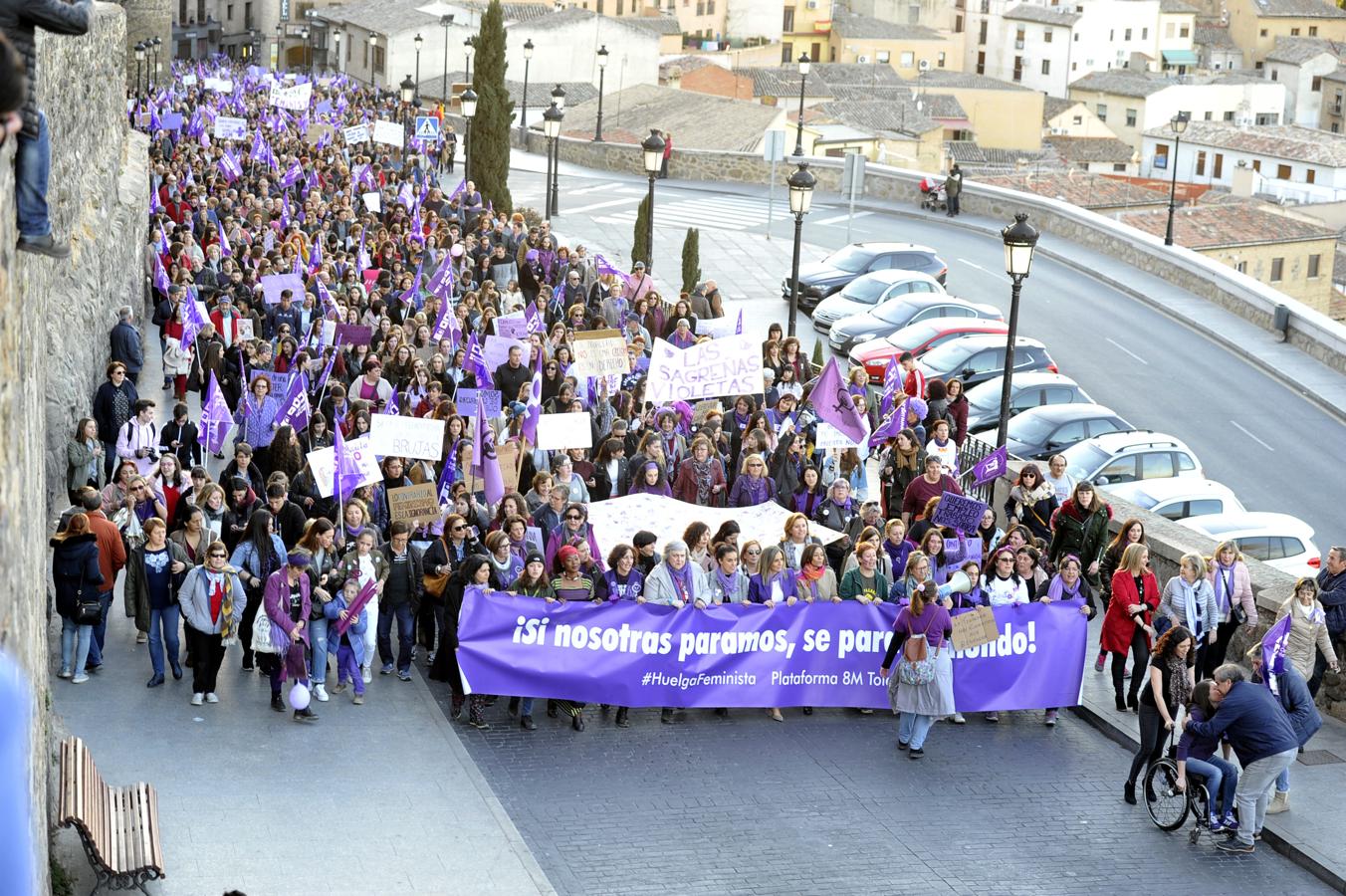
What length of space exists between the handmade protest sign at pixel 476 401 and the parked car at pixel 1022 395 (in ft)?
32.5

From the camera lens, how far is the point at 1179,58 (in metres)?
144

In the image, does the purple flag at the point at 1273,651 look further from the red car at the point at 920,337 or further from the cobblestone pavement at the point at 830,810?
the red car at the point at 920,337

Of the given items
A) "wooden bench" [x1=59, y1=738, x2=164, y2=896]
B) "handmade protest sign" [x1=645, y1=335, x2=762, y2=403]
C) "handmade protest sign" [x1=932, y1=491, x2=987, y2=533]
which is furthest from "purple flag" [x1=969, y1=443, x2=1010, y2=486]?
"wooden bench" [x1=59, y1=738, x2=164, y2=896]

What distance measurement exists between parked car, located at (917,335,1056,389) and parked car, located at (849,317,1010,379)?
0.49 metres

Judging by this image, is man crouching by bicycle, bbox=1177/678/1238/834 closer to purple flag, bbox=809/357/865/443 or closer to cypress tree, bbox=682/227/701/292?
purple flag, bbox=809/357/865/443

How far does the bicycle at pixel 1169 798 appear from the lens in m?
13.0

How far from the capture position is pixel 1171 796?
43.1 feet

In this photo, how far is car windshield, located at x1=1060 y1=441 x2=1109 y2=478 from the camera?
2359 cm

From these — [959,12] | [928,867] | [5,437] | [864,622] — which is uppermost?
[959,12]

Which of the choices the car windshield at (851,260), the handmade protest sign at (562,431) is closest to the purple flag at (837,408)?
the handmade protest sign at (562,431)

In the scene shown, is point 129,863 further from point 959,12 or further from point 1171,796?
point 959,12

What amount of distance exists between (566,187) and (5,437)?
4771cm

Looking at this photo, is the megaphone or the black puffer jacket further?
the megaphone

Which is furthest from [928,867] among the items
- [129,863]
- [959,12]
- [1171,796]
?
[959,12]
